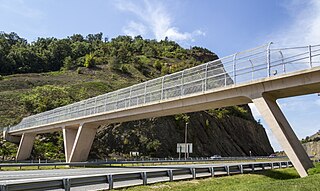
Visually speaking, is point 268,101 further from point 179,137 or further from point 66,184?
point 179,137

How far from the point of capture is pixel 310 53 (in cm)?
1983

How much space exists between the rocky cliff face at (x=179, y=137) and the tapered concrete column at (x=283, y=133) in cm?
4312

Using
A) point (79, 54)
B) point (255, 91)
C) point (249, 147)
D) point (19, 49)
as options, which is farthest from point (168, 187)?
point (79, 54)

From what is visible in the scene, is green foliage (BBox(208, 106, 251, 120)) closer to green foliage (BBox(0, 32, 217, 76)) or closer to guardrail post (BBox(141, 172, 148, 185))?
green foliage (BBox(0, 32, 217, 76))

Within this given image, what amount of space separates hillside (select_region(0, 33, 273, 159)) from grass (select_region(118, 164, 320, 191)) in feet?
135

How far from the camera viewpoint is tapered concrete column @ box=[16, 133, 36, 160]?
59438 mm

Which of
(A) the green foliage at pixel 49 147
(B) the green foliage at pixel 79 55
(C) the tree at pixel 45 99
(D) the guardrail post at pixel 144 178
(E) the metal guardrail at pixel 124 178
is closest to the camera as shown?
(E) the metal guardrail at pixel 124 178

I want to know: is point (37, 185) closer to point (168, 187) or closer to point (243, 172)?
point (168, 187)

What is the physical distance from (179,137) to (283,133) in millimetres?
50875

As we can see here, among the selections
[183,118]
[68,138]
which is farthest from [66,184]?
[183,118]

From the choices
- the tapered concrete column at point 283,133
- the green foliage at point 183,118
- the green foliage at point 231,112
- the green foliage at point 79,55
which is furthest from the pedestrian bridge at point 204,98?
the green foliage at point 79,55

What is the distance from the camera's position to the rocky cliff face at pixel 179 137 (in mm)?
63656

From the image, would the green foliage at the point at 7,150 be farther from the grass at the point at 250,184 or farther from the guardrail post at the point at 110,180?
the guardrail post at the point at 110,180

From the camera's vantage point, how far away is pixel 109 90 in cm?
9475
